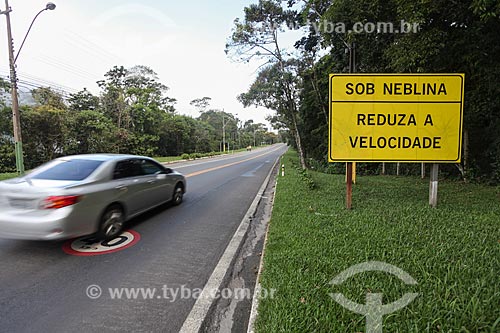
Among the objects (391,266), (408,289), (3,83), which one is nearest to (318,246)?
(391,266)

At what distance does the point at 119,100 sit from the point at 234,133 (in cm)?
5464

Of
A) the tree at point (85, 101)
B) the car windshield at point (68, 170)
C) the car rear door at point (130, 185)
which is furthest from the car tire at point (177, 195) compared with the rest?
the tree at point (85, 101)

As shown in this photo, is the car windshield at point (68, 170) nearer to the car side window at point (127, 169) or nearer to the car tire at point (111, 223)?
the car side window at point (127, 169)

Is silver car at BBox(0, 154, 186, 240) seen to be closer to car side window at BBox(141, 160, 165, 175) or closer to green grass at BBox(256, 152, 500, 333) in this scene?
car side window at BBox(141, 160, 165, 175)

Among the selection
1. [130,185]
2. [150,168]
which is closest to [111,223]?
[130,185]

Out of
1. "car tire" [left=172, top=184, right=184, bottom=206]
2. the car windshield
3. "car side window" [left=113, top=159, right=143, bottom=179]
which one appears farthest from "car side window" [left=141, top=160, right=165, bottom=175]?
the car windshield

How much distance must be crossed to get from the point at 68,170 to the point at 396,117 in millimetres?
6414

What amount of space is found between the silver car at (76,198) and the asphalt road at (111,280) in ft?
1.38

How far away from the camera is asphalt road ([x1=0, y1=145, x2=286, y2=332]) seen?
2449 mm

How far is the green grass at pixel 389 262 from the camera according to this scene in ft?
7.02

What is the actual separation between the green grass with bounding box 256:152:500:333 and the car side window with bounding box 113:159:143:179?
2924 millimetres

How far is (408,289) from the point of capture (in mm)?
2537

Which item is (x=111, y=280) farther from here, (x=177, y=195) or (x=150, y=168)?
(x=177, y=195)

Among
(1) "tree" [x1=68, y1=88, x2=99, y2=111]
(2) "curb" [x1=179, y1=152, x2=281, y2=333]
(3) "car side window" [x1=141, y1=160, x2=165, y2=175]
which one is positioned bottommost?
(2) "curb" [x1=179, y1=152, x2=281, y2=333]
